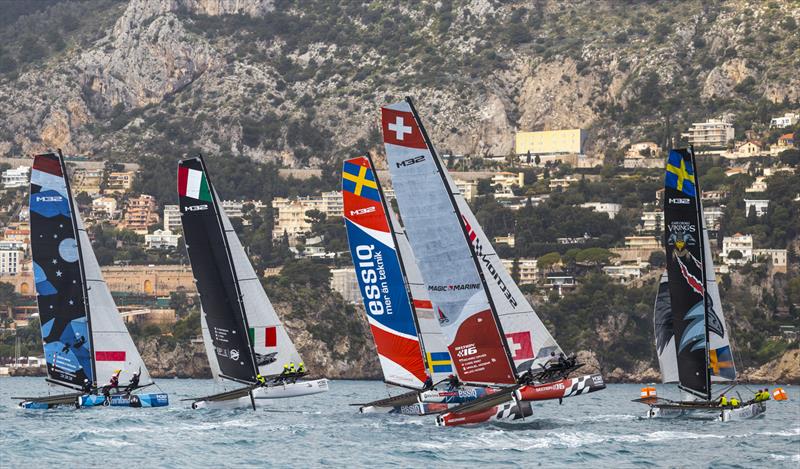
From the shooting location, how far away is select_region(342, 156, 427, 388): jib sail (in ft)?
158

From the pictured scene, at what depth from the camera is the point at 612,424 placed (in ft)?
163

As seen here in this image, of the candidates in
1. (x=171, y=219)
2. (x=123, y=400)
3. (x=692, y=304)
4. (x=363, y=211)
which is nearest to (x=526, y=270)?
(x=171, y=219)

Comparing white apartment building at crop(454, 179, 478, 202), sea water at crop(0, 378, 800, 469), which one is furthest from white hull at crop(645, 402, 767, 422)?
white apartment building at crop(454, 179, 478, 202)

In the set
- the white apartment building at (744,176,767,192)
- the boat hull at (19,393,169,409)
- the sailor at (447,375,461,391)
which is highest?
the white apartment building at (744,176,767,192)

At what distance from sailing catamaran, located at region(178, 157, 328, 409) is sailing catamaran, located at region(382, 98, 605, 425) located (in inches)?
298

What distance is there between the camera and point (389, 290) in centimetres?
4834

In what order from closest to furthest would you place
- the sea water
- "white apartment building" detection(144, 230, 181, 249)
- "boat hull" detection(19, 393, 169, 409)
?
the sea water → "boat hull" detection(19, 393, 169, 409) → "white apartment building" detection(144, 230, 181, 249)

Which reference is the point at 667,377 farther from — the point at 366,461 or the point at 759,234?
the point at 759,234

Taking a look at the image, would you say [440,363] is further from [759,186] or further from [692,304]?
[759,186]

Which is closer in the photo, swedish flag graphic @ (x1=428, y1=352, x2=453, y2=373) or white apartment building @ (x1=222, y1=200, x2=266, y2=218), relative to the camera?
swedish flag graphic @ (x1=428, y1=352, x2=453, y2=373)

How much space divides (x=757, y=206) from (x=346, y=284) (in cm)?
3668

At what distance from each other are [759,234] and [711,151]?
31529 millimetres

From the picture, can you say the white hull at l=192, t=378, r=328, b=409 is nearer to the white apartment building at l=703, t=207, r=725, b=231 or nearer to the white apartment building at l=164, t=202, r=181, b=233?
the white apartment building at l=703, t=207, r=725, b=231

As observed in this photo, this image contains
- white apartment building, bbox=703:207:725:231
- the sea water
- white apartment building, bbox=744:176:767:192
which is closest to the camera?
the sea water
